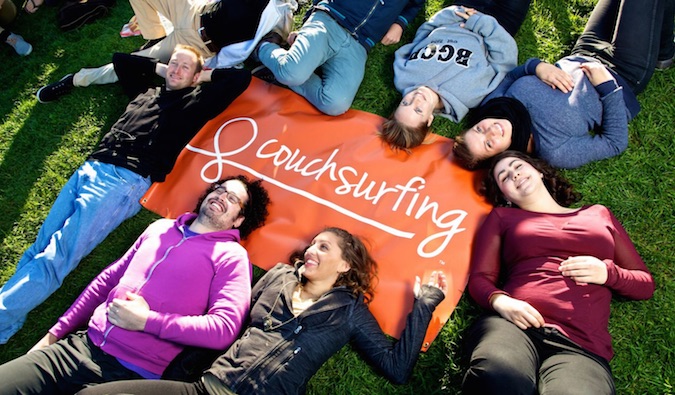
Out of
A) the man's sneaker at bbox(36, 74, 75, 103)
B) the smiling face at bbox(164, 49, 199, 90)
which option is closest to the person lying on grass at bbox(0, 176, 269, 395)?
the smiling face at bbox(164, 49, 199, 90)

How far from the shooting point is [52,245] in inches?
149

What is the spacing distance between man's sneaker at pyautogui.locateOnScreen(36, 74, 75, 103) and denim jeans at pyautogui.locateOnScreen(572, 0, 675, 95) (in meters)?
4.99

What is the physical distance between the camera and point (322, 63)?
4434 mm

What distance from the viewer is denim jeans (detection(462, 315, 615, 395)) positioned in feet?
8.70

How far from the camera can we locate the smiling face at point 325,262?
3256mm

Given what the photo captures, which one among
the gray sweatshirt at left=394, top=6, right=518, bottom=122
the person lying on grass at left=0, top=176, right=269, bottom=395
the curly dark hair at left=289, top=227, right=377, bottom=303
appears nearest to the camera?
the person lying on grass at left=0, top=176, right=269, bottom=395

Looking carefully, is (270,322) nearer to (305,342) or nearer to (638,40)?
(305,342)

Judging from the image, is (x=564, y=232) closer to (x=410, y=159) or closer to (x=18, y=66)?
(x=410, y=159)

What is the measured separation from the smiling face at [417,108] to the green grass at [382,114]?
0.94 ft

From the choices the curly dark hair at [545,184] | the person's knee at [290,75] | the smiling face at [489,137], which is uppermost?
the person's knee at [290,75]

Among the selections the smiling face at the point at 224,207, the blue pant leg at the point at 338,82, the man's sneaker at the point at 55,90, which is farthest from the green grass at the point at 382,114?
the smiling face at the point at 224,207

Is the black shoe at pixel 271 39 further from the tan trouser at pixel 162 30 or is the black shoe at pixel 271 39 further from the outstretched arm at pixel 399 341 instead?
the outstretched arm at pixel 399 341

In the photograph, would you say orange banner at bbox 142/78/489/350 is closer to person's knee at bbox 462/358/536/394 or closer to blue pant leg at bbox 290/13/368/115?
blue pant leg at bbox 290/13/368/115

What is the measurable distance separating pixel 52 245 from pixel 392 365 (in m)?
2.75
